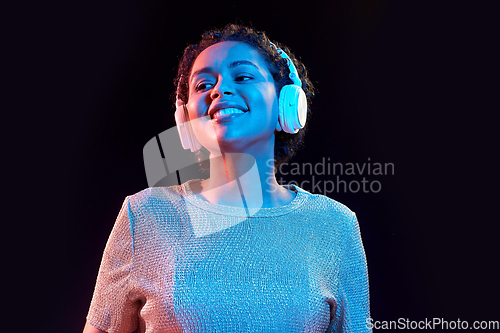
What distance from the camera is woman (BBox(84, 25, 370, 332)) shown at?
1.09 metres

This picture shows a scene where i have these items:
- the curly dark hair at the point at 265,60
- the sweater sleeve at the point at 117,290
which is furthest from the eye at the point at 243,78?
the sweater sleeve at the point at 117,290

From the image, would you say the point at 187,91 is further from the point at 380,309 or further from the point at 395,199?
the point at 380,309

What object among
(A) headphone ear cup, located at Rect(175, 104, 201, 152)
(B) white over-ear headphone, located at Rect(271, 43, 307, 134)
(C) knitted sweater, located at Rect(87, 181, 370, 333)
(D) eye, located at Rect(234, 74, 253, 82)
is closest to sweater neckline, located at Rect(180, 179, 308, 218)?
(C) knitted sweater, located at Rect(87, 181, 370, 333)

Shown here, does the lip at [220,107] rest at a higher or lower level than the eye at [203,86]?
lower

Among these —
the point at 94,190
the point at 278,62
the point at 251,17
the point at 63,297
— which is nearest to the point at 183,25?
the point at 251,17

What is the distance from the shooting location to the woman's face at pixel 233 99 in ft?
3.91

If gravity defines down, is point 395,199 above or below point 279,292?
above

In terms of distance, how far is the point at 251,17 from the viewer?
1.70m

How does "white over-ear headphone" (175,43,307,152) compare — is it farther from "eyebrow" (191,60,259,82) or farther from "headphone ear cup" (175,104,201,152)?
"eyebrow" (191,60,259,82)

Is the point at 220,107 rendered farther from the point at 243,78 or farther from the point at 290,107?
the point at 290,107

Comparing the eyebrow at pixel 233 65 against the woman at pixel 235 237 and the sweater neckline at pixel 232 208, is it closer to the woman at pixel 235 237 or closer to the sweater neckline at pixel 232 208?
the woman at pixel 235 237

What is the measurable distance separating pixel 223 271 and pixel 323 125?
828 millimetres

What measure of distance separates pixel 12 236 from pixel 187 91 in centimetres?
74

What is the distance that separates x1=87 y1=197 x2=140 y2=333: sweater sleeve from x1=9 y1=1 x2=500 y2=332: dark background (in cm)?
41
